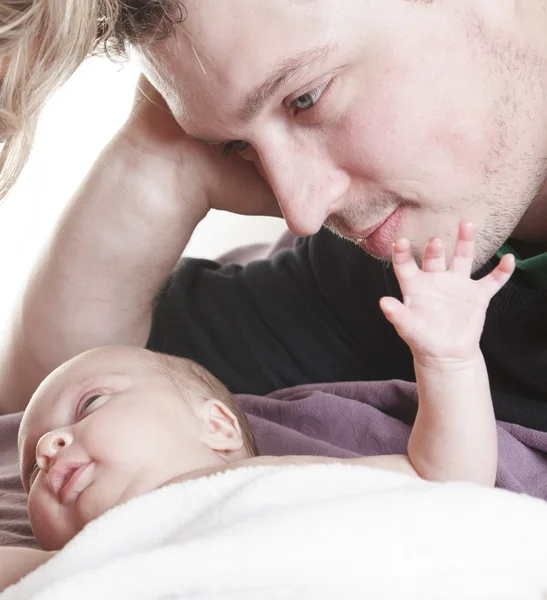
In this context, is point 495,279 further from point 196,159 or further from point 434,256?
point 196,159

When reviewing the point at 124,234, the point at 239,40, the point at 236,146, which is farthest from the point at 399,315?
the point at 124,234

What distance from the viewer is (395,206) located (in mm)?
1270

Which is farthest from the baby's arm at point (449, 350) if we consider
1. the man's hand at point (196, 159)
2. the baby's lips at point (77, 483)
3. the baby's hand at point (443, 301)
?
the man's hand at point (196, 159)

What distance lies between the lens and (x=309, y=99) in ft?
3.77

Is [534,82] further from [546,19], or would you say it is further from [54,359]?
[54,359]

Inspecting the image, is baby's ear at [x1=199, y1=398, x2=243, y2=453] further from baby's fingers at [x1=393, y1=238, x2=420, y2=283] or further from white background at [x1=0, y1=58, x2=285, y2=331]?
white background at [x1=0, y1=58, x2=285, y2=331]

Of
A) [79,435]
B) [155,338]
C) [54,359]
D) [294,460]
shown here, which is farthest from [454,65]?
[54,359]

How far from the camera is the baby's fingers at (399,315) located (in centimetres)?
97

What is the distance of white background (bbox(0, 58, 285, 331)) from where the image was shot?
275cm

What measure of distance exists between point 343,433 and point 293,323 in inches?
15.5

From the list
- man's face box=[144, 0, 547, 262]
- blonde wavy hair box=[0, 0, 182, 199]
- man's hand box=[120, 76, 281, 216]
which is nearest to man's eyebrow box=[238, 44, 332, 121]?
man's face box=[144, 0, 547, 262]

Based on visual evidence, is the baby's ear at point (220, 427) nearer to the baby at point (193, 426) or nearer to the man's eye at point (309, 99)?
the baby at point (193, 426)

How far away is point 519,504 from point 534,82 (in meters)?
0.73

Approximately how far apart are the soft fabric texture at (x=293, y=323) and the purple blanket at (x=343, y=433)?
0.17m
